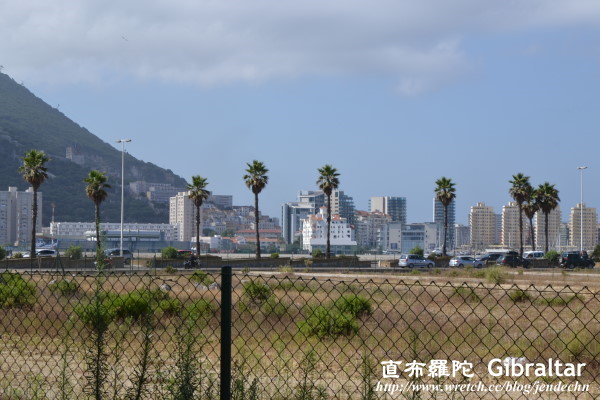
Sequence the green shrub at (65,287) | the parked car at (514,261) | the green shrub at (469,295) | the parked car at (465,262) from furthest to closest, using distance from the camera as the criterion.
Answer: the parked car at (514,261)
the parked car at (465,262)
the green shrub at (65,287)
the green shrub at (469,295)

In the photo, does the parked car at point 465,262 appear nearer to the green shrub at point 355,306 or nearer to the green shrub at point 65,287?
the green shrub at point 355,306

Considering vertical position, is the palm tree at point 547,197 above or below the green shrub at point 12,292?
above

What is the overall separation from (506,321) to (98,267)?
42.1ft

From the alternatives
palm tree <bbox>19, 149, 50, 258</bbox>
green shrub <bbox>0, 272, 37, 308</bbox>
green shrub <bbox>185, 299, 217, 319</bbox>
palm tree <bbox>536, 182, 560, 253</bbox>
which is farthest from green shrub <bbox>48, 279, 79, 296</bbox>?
palm tree <bbox>536, 182, 560, 253</bbox>

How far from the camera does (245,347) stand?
12.4 m

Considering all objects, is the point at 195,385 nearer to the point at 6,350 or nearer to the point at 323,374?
the point at 323,374

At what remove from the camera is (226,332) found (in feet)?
20.1

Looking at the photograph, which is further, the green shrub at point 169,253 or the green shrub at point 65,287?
the green shrub at point 169,253

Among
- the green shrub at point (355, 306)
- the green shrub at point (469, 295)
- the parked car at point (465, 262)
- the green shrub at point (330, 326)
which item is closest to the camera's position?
the green shrub at point (469, 295)

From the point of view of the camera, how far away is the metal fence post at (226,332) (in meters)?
6.10

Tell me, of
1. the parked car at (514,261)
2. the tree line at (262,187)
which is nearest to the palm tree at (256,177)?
the tree line at (262,187)

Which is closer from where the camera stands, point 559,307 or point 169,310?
point 169,310

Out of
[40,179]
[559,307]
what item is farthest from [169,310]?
[40,179]

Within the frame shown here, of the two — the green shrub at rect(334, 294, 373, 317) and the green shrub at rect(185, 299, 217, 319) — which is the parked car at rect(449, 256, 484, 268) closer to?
the green shrub at rect(334, 294, 373, 317)
